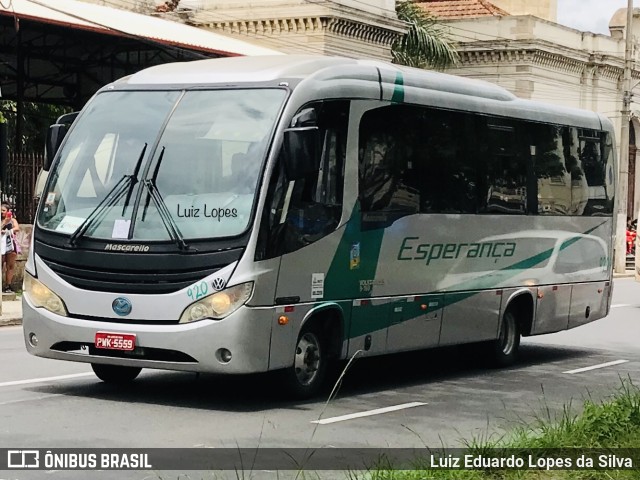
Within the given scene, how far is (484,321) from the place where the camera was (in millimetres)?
15609

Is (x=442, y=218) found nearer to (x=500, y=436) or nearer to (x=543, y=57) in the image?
(x=500, y=436)

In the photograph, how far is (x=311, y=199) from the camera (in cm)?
1236

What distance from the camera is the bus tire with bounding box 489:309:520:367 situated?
16.2 meters

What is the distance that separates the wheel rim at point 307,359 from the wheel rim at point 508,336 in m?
4.24

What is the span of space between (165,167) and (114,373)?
2260 millimetres

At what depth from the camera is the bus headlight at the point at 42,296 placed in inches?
474

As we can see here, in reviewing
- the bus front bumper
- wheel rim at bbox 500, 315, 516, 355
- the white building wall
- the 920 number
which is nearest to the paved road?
wheel rim at bbox 500, 315, 516, 355

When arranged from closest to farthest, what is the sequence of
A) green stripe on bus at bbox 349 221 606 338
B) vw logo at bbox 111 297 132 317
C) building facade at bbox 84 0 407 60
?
vw logo at bbox 111 297 132 317
green stripe on bus at bbox 349 221 606 338
building facade at bbox 84 0 407 60

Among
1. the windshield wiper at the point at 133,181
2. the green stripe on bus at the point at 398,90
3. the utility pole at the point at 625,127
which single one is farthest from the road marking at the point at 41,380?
the utility pole at the point at 625,127

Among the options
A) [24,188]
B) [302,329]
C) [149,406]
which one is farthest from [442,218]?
[24,188]

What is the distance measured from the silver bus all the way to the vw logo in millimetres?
18

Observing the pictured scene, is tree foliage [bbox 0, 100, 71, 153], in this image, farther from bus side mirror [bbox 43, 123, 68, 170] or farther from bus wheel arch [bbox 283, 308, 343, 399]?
bus wheel arch [bbox 283, 308, 343, 399]

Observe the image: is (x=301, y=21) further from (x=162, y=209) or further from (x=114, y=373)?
(x=162, y=209)

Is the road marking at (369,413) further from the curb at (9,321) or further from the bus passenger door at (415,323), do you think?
the curb at (9,321)
